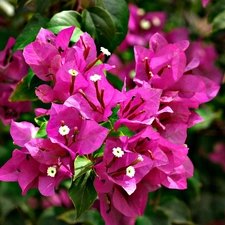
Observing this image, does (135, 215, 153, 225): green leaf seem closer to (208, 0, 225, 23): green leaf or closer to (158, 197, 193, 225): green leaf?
(158, 197, 193, 225): green leaf

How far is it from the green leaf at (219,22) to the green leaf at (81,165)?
549 mm

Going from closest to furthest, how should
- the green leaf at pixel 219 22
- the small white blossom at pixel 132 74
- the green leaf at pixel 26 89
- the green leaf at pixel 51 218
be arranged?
the green leaf at pixel 26 89
the green leaf at pixel 219 22
the green leaf at pixel 51 218
the small white blossom at pixel 132 74

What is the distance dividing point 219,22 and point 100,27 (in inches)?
13.4

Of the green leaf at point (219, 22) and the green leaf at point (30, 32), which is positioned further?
the green leaf at point (219, 22)

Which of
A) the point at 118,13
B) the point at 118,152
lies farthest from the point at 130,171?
the point at 118,13

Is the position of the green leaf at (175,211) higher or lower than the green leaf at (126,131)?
lower

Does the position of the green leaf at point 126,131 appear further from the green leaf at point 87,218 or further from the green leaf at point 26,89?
the green leaf at point 87,218

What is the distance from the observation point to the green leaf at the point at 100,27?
37.9 inches

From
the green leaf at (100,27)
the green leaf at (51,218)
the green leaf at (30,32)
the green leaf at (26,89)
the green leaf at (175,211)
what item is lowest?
the green leaf at (175,211)

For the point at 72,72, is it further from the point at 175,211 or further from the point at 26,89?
the point at 175,211

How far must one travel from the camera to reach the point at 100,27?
3.16 feet

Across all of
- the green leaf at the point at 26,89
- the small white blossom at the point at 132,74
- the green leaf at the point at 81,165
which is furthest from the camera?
the small white blossom at the point at 132,74

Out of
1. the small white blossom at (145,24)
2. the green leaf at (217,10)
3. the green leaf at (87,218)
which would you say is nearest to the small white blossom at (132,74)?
the small white blossom at (145,24)

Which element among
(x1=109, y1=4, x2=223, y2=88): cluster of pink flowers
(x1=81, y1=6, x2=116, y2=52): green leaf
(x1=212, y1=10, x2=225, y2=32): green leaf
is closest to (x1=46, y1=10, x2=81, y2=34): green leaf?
(x1=81, y1=6, x2=116, y2=52): green leaf
